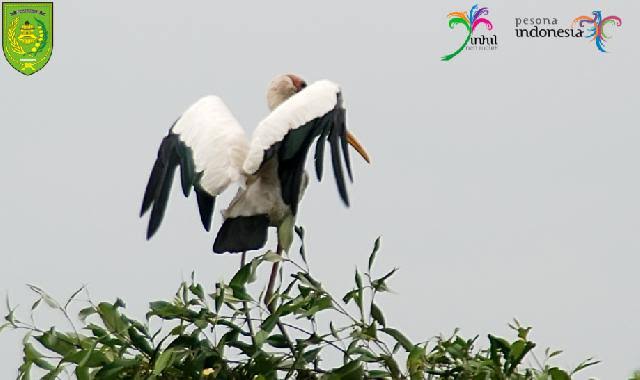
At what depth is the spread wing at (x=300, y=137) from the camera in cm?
506

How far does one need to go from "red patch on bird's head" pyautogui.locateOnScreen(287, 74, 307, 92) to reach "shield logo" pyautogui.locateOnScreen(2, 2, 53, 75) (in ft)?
9.26

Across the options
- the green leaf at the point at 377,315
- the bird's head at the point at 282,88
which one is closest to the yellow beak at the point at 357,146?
the bird's head at the point at 282,88

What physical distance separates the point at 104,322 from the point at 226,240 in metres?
1.02

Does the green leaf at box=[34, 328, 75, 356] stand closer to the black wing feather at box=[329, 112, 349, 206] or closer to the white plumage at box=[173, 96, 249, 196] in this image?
the white plumage at box=[173, 96, 249, 196]

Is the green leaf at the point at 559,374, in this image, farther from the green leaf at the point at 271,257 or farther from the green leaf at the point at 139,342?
the green leaf at the point at 139,342

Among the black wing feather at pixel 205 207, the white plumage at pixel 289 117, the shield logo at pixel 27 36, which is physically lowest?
the black wing feather at pixel 205 207

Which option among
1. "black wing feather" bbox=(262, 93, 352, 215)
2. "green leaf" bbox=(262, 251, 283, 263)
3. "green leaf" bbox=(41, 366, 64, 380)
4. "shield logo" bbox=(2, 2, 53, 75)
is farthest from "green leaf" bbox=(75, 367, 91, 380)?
"shield logo" bbox=(2, 2, 53, 75)

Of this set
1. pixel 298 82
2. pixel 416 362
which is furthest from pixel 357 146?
pixel 416 362

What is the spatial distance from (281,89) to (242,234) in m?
0.93

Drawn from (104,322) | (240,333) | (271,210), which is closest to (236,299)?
(240,333)

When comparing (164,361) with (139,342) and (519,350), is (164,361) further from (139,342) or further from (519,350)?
(519,350)

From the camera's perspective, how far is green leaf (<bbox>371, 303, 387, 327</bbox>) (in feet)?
13.5

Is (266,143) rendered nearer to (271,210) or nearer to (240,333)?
(271,210)

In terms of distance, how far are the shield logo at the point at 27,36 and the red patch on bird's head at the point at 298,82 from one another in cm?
282
